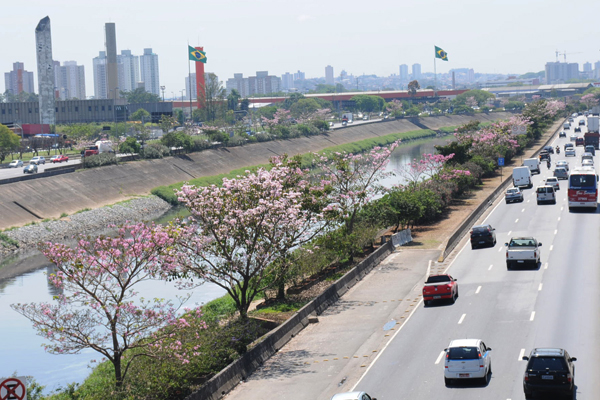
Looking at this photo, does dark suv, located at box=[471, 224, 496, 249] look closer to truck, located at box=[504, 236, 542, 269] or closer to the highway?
the highway

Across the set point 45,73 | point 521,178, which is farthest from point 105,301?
point 45,73

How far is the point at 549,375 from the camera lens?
21656 millimetres

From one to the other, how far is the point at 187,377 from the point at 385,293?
55.8 ft

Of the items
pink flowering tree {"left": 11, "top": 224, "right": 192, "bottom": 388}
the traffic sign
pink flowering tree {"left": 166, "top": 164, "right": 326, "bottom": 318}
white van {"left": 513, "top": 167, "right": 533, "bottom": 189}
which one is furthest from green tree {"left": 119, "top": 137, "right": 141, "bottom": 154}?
the traffic sign

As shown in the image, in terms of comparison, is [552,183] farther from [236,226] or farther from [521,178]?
[236,226]

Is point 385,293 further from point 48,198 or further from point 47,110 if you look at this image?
point 47,110

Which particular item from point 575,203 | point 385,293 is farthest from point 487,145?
point 385,293

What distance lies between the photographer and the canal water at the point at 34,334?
35781 mm

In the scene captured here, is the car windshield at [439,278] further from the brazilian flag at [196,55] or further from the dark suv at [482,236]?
the brazilian flag at [196,55]

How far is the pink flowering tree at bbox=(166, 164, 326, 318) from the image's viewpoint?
3222 cm

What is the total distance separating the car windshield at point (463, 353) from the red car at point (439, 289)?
1124 cm

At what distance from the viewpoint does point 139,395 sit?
2406cm

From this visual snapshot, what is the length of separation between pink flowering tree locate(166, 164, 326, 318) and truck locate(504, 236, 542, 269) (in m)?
13.3

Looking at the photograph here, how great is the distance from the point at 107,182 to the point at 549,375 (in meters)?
79.0
